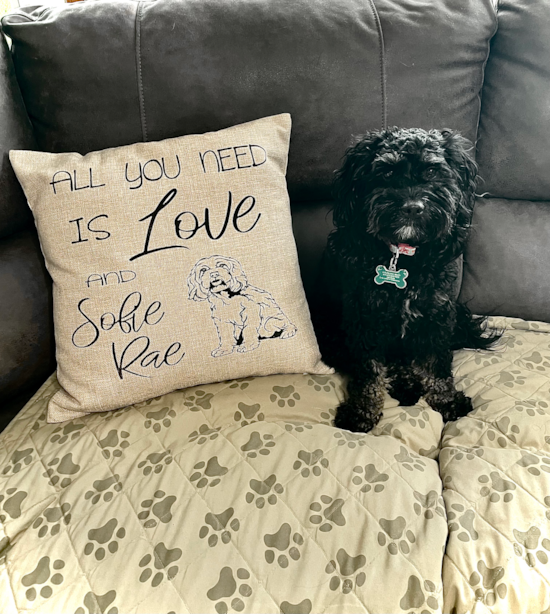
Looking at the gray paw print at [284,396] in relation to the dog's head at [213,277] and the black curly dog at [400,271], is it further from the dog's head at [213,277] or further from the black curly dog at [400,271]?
the dog's head at [213,277]

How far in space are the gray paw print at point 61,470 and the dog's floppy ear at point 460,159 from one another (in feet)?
3.45

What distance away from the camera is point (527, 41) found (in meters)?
1.29

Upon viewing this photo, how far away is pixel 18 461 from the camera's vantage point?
1010mm

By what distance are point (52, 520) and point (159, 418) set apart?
288 millimetres

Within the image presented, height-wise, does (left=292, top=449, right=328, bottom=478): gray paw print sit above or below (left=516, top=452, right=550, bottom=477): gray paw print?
above

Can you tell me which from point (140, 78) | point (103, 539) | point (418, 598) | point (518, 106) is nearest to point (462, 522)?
point (418, 598)

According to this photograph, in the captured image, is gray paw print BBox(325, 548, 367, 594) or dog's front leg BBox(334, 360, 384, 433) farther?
dog's front leg BBox(334, 360, 384, 433)

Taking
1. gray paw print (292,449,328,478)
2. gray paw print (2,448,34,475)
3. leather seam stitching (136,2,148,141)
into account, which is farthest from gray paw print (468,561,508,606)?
leather seam stitching (136,2,148,141)

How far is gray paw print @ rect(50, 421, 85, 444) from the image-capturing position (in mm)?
1047

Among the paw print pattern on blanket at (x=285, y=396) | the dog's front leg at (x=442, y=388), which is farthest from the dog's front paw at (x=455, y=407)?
the paw print pattern on blanket at (x=285, y=396)

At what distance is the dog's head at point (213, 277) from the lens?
1.08 meters

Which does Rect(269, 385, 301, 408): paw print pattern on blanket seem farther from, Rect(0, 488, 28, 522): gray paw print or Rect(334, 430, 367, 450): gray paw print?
Rect(0, 488, 28, 522): gray paw print

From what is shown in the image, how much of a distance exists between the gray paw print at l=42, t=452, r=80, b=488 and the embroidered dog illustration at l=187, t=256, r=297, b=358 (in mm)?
370

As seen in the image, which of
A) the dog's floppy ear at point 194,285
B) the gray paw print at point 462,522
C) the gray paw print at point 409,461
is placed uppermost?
the dog's floppy ear at point 194,285
